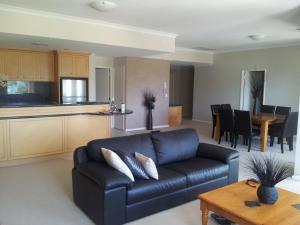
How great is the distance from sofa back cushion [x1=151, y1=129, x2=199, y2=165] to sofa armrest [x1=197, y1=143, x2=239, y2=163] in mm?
95

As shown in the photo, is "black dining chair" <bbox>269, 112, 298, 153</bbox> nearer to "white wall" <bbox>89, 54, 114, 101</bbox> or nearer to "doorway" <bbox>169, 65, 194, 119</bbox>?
"white wall" <bbox>89, 54, 114, 101</bbox>

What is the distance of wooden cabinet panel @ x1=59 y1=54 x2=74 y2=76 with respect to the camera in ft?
22.4

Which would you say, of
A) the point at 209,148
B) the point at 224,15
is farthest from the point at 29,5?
the point at 209,148

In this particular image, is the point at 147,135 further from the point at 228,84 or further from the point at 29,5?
the point at 228,84

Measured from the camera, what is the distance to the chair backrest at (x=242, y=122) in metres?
5.72

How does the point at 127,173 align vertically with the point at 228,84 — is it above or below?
below

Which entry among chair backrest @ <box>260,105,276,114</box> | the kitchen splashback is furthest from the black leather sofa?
the kitchen splashback

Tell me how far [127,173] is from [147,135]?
87 cm

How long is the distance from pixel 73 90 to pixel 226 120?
160 inches

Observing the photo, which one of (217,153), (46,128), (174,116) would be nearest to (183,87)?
(174,116)

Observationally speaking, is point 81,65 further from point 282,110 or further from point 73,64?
point 282,110

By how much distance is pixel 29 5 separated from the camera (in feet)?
13.8

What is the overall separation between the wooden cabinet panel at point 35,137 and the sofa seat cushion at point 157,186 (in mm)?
2577

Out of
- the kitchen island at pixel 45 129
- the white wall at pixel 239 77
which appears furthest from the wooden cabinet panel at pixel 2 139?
the white wall at pixel 239 77
